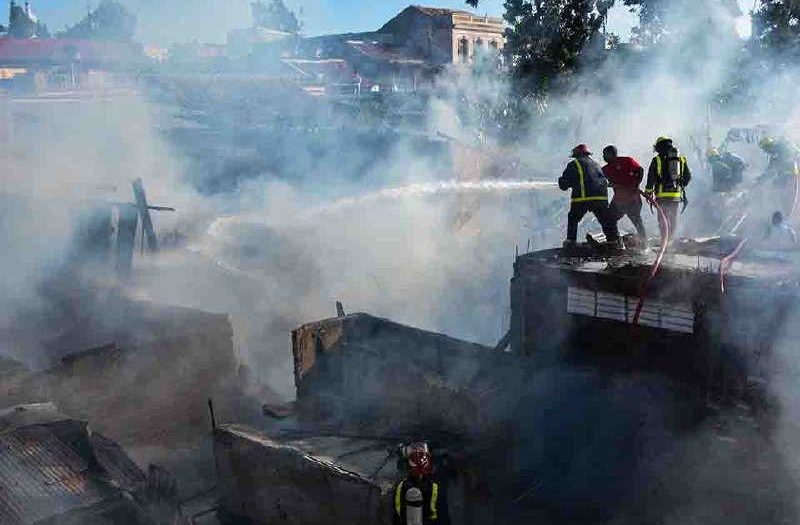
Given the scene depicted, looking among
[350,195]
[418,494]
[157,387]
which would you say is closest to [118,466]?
→ [157,387]

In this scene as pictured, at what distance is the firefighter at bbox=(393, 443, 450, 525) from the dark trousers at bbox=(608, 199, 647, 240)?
4.10 m

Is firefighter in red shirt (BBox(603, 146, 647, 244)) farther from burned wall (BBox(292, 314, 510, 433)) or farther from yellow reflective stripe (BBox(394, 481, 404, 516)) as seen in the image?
yellow reflective stripe (BBox(394, 481, 404, 516))

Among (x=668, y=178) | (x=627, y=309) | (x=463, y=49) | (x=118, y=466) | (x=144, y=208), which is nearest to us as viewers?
(x=627, y=309)

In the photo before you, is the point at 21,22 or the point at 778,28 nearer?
the point at 778,28

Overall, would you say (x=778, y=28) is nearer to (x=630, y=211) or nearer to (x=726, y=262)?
(x=630, y=211)

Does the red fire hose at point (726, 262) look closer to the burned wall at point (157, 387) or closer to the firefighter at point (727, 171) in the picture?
the firefighter at point (727, 171)

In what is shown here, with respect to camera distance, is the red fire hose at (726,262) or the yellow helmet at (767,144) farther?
the yellow helmet at (767,144)

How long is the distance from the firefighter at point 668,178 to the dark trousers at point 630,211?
259mm

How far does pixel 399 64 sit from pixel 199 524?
34.6 m

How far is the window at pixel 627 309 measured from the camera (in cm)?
663

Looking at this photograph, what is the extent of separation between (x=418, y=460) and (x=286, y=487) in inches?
84.4

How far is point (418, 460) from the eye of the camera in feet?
15.8

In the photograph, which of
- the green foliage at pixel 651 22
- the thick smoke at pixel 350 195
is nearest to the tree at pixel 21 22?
the thick smoke at pixel 350 195

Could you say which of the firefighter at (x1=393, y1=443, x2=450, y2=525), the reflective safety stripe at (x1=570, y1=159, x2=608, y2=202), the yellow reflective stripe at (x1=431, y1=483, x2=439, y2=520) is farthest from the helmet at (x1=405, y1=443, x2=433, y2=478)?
the reflective safety stripe at (x1=570, y1=159, x2=608, y2=202)
